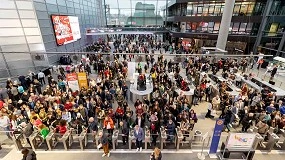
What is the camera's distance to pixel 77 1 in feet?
83.1

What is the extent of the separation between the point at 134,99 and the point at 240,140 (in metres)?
7.15

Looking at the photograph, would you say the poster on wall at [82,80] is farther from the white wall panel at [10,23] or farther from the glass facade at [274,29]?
the glass facade at [274,29]

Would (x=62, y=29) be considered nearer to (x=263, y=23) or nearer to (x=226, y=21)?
(x=226, y=21)

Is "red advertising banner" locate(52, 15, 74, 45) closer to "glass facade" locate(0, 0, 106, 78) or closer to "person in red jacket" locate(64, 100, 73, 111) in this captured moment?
"glass facade" locate(0, 0, 106, 78)

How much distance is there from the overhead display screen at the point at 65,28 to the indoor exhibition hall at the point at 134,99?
0.12 m

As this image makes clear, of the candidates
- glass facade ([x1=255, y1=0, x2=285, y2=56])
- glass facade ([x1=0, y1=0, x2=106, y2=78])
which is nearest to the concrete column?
glass facade ([x1=255, y1=0, x2=285, y2=56])

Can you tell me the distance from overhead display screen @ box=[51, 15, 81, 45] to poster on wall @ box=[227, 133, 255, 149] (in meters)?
19.1

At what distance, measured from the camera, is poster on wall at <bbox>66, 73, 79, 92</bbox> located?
11.4 meters

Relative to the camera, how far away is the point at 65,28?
821 inches

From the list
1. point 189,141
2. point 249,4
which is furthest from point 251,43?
point 189,141

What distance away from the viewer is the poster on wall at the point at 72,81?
1138 centimetres

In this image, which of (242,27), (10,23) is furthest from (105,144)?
(242,27)

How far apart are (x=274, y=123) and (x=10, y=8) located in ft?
67.5

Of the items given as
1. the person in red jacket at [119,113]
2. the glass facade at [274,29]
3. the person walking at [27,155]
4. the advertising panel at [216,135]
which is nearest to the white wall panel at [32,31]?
the person in red jacket at [119,113]
